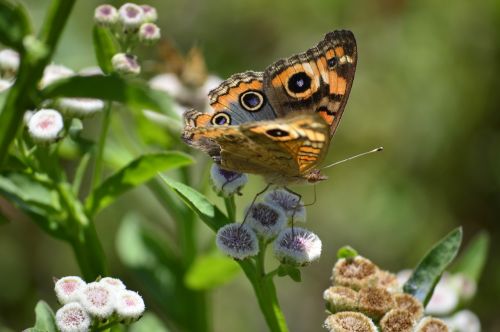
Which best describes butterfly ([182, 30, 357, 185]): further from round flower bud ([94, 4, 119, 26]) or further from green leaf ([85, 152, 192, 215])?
round flower bud ([94, 4, 119, 26])

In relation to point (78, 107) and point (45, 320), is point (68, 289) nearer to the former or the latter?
point (45, 320)

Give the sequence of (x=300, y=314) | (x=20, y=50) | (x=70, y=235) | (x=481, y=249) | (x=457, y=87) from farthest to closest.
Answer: (x=300, y=314)
(x=457, y=87)
(x=481, y=249)
(x=70, y=235)
(x=20, y=50)

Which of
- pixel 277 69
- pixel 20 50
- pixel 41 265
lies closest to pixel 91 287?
pixel 20 50

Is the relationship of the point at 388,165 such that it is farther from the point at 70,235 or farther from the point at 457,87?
the point at 70,235

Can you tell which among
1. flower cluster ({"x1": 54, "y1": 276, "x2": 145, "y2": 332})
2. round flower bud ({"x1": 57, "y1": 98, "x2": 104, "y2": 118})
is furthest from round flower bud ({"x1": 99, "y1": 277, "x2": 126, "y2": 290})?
round flower bud ({"x1": 57, "y1": 98, "x2": 104, "y2": 118})

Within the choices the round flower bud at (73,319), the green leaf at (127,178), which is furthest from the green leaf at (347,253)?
the round flower bud at (73,319)

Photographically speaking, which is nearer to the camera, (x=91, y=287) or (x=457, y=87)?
(x=91, y=287)

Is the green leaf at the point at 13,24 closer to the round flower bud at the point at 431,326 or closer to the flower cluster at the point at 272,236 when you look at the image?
the flower cluster at the point at 272,236
